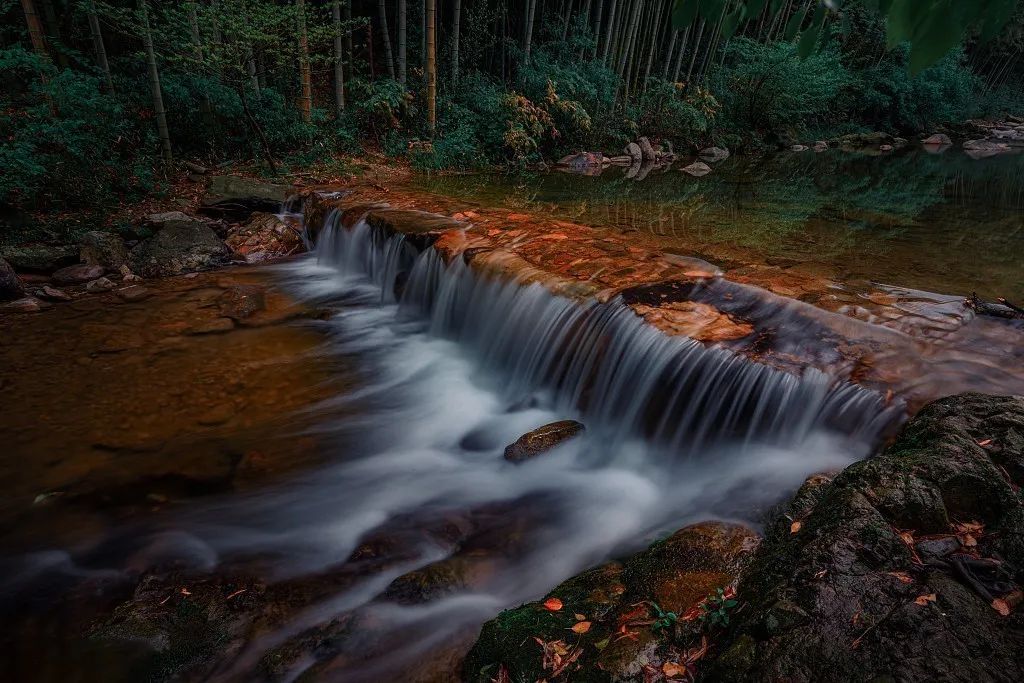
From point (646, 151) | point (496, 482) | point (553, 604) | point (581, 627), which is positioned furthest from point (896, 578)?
point (646, 151)

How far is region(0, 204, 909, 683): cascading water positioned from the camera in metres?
2.83

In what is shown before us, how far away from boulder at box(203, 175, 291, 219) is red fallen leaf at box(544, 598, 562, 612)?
8.35 metres

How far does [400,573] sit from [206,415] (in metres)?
2.35

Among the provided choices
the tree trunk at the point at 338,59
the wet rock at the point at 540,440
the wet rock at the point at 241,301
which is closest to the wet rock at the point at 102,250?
the wet rock at the point at 241,301

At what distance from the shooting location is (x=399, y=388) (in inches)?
207

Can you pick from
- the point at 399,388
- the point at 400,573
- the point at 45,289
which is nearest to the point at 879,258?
the point at 399,388

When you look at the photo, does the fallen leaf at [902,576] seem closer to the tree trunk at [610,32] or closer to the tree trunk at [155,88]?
the tree trunk at [155,88]

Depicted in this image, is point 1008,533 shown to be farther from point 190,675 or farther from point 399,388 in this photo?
point 399,388

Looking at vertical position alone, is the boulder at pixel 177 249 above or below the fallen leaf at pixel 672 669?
below

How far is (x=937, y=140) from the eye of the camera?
25297mm

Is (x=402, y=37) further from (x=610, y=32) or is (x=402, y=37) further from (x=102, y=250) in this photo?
(x=102, y=250)

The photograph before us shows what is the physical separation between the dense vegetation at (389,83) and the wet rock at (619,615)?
185 cm

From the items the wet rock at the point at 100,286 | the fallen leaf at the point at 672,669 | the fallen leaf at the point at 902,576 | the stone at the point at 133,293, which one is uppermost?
the fallen leaf at the point at 902,576

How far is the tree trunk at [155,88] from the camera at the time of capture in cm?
789
